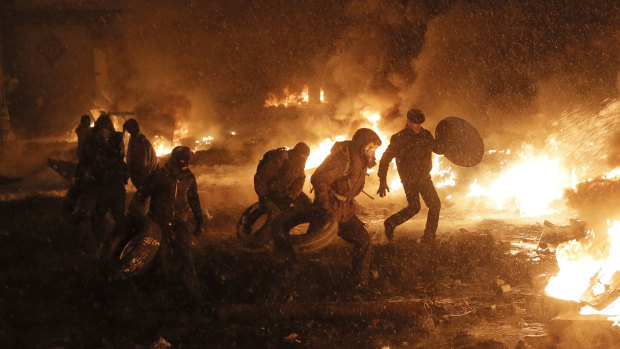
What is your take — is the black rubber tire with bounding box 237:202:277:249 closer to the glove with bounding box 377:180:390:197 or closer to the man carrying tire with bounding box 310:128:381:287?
the man carrying tire with bounding box 310:128:381:287

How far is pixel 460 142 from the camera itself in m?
7.93

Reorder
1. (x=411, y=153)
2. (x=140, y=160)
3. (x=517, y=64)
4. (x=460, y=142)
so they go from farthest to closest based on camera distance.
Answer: (x=517, y=64) < (x=460, y=142) < (x=411, y=153) < (x=140, y=160)

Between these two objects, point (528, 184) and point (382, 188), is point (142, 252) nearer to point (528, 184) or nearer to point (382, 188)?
point (382, 188)

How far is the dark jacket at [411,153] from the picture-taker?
7.37 meters

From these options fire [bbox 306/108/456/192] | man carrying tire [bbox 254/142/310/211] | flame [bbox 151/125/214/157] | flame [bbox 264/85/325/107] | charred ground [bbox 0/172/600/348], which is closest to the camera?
charred ground [bbox 0/172/600/348]

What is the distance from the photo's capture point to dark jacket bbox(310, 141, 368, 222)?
5.60 metres

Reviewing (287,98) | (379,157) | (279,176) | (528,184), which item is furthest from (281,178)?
(287,98)

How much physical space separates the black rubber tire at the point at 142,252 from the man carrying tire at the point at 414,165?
3326mm

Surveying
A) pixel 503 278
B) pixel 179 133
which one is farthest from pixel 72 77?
pixel 503 278

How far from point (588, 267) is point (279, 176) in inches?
153

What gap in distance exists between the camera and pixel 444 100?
1435 centimetres

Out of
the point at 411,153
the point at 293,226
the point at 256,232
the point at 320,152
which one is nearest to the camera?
the point at 293,226

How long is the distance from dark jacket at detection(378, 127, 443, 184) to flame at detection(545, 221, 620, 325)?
7.22ft

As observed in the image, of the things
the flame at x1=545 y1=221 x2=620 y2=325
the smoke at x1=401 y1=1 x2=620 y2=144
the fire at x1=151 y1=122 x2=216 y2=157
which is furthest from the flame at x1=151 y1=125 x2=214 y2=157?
the flame at x1=545 y1=221 x2=620 y2=325
